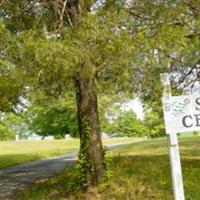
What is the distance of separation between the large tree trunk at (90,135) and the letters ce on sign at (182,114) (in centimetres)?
565

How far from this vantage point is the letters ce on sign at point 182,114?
7.37 meters

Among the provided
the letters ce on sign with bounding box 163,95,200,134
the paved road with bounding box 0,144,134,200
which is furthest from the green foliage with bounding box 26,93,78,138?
the letters ce on sign with bounding box 163,95,200,134

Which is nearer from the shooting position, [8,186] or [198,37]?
[198,37]

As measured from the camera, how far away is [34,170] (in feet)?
70.8

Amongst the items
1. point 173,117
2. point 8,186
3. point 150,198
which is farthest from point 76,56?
point 8,186

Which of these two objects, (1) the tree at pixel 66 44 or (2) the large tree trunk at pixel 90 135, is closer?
(1) the tree at pixel 66 44

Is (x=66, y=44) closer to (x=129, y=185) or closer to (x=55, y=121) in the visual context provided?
(x=129, y=185)

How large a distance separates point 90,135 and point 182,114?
5901mm

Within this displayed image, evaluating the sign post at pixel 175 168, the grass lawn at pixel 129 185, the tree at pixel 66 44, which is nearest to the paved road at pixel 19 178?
the grass lawn at pixel 129 185

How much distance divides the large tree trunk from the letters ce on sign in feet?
18.5

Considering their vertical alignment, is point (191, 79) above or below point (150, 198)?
above

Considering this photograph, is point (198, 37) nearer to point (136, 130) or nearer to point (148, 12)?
point (148, 12)

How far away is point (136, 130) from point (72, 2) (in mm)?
61709

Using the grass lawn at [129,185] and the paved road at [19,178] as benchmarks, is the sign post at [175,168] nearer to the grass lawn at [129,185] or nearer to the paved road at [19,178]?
the grass lawn at [129,185]
